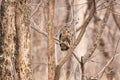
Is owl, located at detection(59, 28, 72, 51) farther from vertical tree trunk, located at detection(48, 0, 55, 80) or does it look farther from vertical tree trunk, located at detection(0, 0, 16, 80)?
vertical tree trunk, located at detection(0, 0, 16, 80)

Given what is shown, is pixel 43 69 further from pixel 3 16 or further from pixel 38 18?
→ pixel 3 16

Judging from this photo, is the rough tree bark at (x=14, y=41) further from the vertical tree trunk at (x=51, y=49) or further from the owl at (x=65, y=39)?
the owl at (x=65, y=39)

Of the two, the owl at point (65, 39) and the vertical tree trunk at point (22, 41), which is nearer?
the vertical tree trunk at point (22, 41)

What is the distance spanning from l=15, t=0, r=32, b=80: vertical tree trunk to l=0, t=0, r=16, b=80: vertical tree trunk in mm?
28

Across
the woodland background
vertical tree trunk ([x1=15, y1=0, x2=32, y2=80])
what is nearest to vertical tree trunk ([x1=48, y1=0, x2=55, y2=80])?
the woodland background

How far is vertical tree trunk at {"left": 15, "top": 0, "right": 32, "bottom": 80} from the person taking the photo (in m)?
1.83

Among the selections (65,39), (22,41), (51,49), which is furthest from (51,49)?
(65,39)

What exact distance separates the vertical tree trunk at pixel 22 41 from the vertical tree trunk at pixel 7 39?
1.1 inches

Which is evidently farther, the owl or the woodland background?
the owl

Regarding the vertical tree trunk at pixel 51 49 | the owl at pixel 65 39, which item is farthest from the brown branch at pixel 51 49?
the owl at pixel 65 39

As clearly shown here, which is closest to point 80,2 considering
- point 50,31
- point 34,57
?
point 34,57

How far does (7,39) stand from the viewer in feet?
5.99

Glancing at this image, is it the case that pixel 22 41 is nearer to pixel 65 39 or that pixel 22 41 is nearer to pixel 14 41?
pixel 14 41

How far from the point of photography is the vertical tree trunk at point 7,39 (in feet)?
5.95
